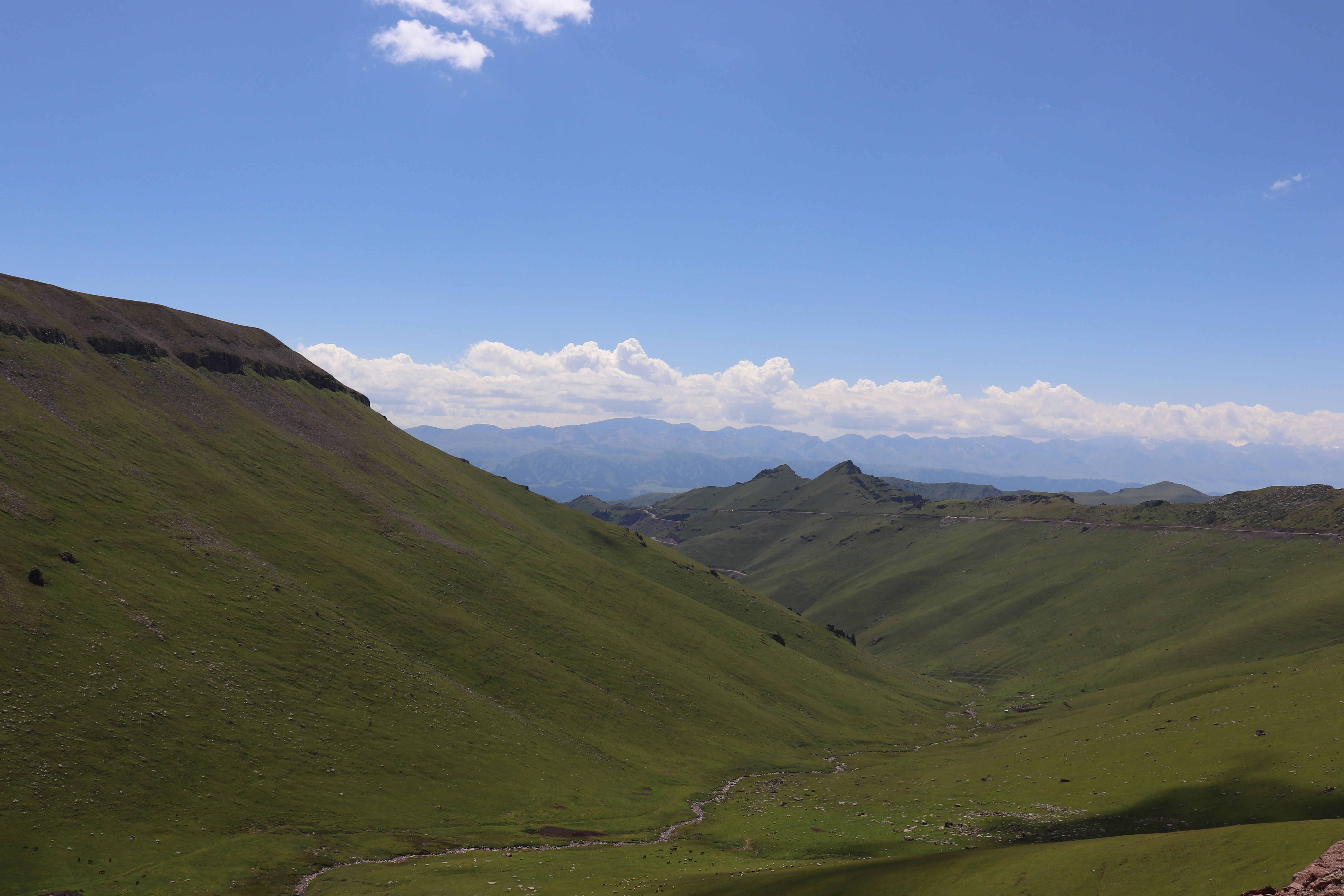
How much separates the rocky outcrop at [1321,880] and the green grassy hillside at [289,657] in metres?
58.4

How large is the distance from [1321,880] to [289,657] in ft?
299

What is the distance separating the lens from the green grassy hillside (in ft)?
188

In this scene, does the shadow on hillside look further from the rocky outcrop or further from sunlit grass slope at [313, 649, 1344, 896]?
the rocky outcrop

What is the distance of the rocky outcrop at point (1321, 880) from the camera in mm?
25219

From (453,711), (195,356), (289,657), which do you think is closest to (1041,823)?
(453,711)

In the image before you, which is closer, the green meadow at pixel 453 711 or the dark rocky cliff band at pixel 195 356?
the green meadow at pixel 453 711

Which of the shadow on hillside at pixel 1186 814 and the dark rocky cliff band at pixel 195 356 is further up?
the dark rocky cliff band at pixel 195 356

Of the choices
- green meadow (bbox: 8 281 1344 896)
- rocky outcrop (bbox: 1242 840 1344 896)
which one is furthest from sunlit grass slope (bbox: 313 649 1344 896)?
rocky outcrop (bbox: 1242 840 1344 896)

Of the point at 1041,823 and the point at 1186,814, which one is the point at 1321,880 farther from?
the point at 1041,823

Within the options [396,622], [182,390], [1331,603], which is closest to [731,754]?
[396,622]

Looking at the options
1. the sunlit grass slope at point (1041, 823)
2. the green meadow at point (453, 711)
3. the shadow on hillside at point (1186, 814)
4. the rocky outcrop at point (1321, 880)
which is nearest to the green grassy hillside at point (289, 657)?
the green meadow at point (453, 711)

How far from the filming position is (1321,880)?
2597cm

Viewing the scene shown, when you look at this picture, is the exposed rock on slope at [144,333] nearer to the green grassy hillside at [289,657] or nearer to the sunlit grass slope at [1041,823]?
the green grassy hillside at [289,657]

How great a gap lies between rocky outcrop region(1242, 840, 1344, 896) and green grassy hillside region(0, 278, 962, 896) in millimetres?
58426
